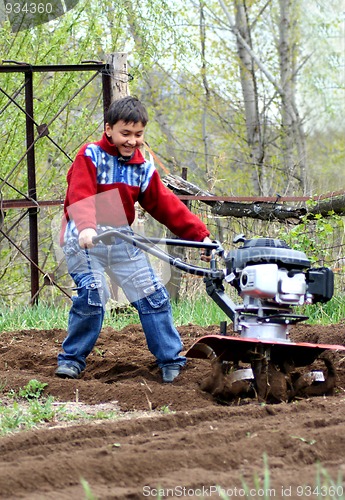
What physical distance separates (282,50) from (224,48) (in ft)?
4.11

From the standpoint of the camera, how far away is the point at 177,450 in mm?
3031

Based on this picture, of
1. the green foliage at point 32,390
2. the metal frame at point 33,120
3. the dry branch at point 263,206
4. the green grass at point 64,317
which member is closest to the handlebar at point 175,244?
the green foliage at point 32,390

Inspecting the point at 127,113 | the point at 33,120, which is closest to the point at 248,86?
the point at 33,120

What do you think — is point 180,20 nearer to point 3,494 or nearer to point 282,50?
point 282,50

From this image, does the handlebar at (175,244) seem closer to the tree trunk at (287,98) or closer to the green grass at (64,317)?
the green grass at (64,317)

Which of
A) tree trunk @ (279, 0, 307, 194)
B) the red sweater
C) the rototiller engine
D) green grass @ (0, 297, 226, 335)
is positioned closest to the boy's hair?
the red sweater

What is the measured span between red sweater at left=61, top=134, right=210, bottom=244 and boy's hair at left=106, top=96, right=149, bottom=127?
20cm

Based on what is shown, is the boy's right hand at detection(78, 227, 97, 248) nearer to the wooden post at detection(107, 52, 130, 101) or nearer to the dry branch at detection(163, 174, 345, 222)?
the dry branch at detection(163, 174, 345, 222)

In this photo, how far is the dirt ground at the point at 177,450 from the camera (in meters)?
2.64

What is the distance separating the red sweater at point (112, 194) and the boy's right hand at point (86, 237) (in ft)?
0.14

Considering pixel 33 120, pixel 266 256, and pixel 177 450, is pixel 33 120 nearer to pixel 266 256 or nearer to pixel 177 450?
pixel 266 256

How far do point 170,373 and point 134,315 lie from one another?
3362 millimetres

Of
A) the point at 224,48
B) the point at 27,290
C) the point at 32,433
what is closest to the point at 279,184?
the point at 224,48

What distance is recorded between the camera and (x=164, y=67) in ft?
58.2
